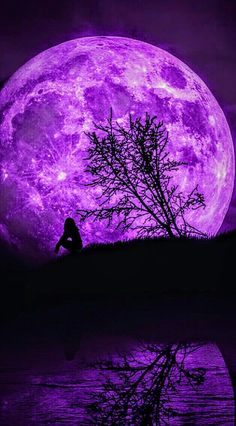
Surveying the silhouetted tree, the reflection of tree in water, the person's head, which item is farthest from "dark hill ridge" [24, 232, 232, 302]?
the reflection of tree in water

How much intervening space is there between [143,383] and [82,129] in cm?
1970

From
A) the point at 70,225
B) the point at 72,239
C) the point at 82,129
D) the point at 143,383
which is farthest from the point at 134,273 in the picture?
the point at 143,383

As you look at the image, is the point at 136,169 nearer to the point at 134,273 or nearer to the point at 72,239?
the point at 72,239

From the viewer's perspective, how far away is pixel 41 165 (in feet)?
82.0

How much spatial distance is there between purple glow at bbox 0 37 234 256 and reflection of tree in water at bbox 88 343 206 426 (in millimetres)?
16984

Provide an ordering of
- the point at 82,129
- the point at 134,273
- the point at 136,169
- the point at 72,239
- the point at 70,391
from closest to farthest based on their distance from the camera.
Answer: the point at 70,391, the point at 134,273, the point at 72,239, the point at 136,169, the point at 82,129

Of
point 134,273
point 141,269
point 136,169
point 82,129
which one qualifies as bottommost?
point 134,273

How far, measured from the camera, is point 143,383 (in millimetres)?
5203

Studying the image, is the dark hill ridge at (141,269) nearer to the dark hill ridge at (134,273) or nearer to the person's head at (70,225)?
the dark hill ridge at (134,273)

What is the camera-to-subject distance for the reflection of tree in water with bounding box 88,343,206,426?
4184 mm

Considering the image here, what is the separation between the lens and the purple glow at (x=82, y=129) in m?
24.4

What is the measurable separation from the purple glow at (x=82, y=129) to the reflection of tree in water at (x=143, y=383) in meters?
17.0

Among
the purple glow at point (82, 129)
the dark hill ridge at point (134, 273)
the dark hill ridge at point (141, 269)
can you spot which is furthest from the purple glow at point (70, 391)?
the purple glow at point (82, 129)

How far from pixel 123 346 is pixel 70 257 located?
9.68m
